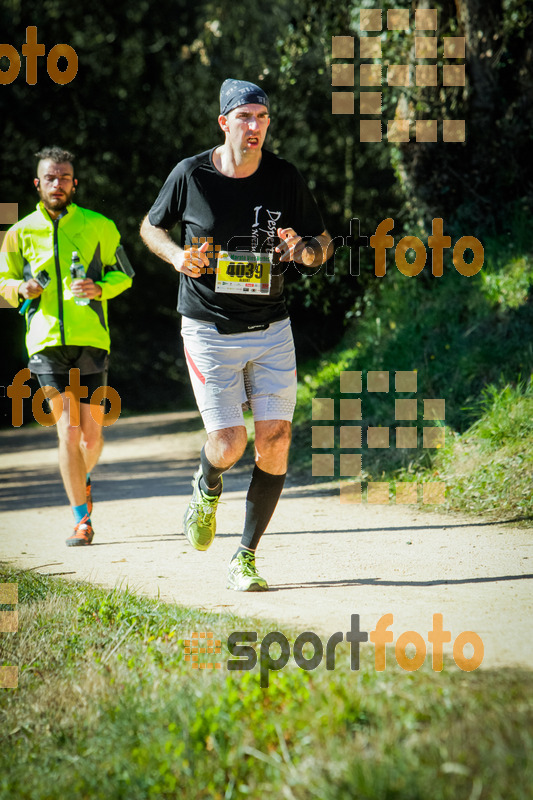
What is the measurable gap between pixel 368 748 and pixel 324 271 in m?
8.84

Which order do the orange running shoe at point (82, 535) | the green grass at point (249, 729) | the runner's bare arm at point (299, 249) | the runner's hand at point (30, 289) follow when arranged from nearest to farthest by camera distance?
the green grass at point (249, 729), the runner's bare arm at point (299, 249), the runner's hand at point (30, 289), the orange running shoe at point (82, 535)

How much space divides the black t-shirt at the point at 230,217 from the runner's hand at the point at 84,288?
147 centimetres

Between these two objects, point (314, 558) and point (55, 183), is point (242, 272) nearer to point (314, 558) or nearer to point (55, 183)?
point (314, 558)

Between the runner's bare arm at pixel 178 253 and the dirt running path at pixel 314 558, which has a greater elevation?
the runner's bare arm at pixel 178 253

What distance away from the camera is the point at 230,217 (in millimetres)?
4633

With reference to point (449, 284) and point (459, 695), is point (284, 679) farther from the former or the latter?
point (449, 284)

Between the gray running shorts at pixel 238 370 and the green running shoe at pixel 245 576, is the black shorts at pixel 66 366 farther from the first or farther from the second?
the green running shoe at pixel 245 576

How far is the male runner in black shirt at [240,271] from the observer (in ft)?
15.1

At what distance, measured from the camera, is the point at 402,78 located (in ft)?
33.3

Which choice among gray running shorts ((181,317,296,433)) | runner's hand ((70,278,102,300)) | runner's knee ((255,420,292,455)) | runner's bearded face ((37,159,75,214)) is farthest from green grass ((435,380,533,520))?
runner's bearded face ((37,159,75,214))

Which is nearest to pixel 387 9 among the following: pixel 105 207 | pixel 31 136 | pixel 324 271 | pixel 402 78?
pixel 402 78

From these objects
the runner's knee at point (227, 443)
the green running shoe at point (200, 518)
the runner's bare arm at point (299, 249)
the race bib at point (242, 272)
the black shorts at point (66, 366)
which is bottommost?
the green running shoe at point (200, 518)

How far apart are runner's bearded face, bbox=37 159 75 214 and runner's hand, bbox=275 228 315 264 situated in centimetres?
217

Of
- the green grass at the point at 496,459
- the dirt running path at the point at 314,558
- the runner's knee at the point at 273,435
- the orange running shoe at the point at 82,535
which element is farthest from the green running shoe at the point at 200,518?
the green grass at the point at 496,459
